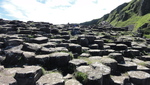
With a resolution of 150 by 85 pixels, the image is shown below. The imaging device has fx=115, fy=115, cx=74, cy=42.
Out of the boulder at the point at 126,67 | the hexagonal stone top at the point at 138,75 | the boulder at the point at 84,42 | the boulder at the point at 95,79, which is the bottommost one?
the hexagonal stone top at the point at 138,75

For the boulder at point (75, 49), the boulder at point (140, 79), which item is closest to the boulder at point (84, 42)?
the boulder at point (75, 49)

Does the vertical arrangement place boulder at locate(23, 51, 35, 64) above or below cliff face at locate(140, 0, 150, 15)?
below

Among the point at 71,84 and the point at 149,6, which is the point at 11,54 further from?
the point at 149,6

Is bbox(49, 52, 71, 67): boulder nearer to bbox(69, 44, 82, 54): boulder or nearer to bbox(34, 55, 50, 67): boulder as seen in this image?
bbox(34, 55, 50, 67): boulder

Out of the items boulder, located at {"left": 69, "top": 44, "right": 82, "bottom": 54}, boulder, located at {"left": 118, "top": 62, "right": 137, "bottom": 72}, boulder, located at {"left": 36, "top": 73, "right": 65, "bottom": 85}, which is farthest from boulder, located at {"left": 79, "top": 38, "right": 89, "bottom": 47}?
boulder, located at {"left": 36, "top": 73, "right": 65, "bottom": 85}

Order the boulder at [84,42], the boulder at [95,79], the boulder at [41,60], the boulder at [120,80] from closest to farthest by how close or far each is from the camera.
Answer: the boulder at [95,79]
the boulder at [120,80]
the boulder at [41,60]
the boulder at [84,42]

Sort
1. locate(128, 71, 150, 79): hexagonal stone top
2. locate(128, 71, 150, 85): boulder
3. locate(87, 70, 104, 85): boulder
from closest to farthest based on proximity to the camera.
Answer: locate(87, 70, 104, 85): boulder → locate(128, 71, 150, 85): boulder → locate(128, 71, 150, 79): hexagonal stone top

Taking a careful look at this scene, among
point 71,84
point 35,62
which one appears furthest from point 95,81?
point 35,62

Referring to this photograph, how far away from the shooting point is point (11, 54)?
4742 mm

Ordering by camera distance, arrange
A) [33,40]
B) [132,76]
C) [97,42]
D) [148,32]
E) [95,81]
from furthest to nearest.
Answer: [148,32] → [97,42] → [33,40] → [132,76] → [95,81]

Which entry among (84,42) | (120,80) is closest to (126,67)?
(120,80)

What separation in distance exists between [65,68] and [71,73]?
378mm

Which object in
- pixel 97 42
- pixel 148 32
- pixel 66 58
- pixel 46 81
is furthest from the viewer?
pixel 148 32

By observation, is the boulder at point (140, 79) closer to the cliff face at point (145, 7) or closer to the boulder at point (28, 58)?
the boulder at point (28, 58)
